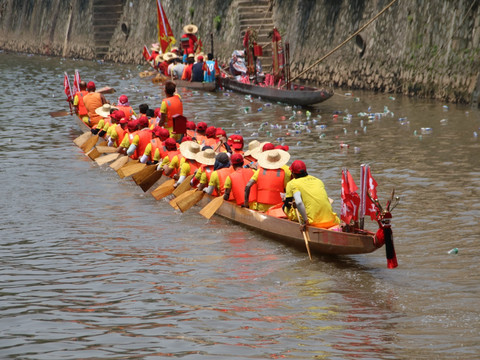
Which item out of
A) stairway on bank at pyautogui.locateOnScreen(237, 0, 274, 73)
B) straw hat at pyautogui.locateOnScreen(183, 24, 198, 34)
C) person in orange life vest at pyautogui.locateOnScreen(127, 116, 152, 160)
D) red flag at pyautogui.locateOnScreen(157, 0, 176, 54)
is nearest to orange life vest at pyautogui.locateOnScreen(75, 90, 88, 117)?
person in orange life vest at pyautogui.locateOnScreen(127, 116, 152, 160)

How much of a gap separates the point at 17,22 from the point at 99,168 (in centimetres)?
4882

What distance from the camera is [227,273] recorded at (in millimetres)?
12500

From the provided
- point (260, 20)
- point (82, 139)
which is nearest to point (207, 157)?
point (82, 139)

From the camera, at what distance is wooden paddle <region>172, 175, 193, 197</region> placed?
1675 centimetres

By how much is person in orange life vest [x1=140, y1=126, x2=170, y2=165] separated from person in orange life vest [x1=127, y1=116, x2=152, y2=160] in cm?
54

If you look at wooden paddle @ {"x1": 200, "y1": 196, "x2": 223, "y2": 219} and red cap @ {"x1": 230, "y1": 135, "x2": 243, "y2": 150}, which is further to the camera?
red cap @ {"x1": 230, "y1": 135, "x2": 243, "y2": 150}

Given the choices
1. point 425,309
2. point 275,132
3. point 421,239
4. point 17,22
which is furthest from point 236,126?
point 17,22

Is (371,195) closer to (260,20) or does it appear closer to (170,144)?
(170,144)

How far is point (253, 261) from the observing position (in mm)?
13133

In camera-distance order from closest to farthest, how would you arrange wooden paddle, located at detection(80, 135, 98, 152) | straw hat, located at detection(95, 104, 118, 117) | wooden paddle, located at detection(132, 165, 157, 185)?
wooden paddle, located at detection(132, 165, 157, 185)
wooden paddle, located at detection(80, 135, 98, 152)
straw hat, located at detection(95, 104, 118, 117)

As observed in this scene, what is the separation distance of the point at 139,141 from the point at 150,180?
1.94 meters

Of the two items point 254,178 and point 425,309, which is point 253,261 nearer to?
point 254,178

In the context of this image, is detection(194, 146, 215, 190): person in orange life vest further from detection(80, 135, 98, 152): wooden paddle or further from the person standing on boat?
detection(80, 135, 98, 152): wooden paddle

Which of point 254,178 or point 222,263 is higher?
point 254,178
